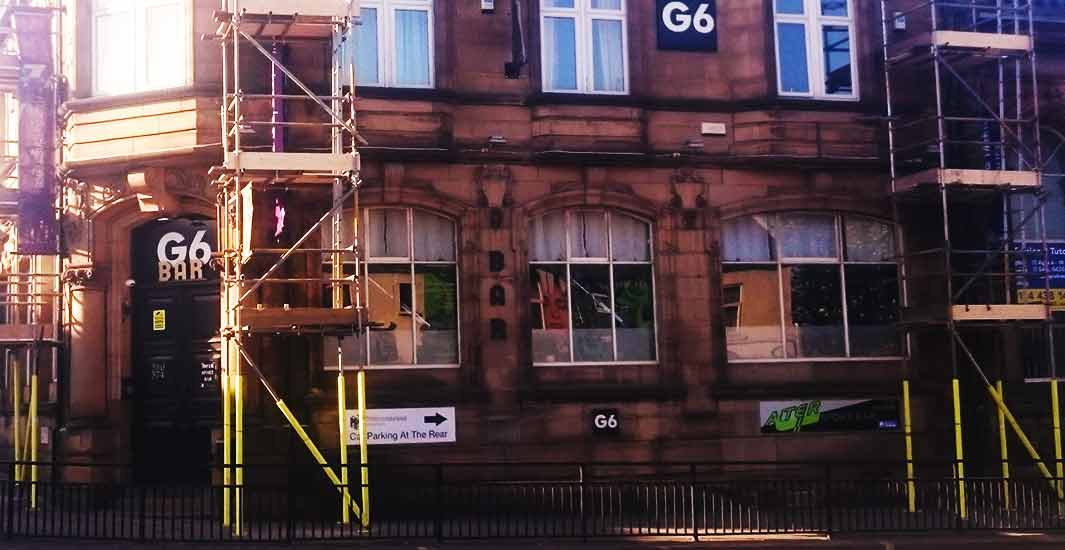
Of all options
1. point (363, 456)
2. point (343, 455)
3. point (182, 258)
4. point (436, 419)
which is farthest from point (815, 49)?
point (182, 258)

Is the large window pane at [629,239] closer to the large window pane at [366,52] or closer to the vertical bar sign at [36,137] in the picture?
the large window pane at [366,52]

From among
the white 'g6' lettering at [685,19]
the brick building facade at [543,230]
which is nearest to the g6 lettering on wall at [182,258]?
the brick building facade at [543,230]

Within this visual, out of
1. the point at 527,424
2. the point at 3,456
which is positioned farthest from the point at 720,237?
the point at 3,456

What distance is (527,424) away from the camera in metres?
16.6

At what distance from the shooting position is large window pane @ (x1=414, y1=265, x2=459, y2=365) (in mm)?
16750

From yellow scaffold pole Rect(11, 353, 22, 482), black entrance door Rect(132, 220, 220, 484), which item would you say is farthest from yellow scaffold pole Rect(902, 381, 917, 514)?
yellow scaffold pole Rect(11, 353, 22, 482)

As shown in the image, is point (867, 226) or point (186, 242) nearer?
point (186, 242)

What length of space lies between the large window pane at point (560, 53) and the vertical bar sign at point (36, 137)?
7093mm

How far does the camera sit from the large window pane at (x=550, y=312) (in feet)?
56.2

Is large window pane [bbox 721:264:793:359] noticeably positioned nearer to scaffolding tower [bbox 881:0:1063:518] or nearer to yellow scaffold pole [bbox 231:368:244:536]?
scaffolding tower [bbox 881:0:1063:518]

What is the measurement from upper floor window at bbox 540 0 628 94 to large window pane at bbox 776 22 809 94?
2.46 meters

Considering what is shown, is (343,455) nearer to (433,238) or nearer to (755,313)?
(433,238)

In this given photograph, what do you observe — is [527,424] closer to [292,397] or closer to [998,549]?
[292,397]

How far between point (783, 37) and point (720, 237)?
3289 mm
